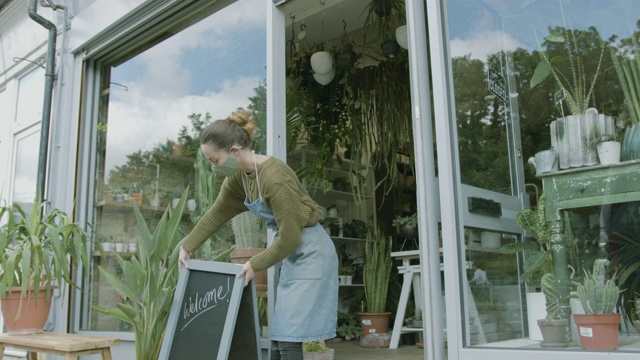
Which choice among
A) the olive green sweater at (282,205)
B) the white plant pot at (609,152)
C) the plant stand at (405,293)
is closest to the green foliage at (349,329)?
the plant stand at (405,293)

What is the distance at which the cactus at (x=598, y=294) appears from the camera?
2004 mm

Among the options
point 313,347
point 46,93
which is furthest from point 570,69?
point 46,93

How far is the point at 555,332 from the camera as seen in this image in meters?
2.07

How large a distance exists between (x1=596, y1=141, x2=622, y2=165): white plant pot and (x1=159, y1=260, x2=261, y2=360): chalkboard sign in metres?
1.41

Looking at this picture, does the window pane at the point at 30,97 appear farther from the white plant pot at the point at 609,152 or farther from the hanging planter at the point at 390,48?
the white plant pot at the point at 609,152

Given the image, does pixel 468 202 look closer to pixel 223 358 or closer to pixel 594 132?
pixel 594 132

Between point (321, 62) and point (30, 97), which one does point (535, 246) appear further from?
point (30, 97)

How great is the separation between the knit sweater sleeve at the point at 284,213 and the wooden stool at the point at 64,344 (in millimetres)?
1204

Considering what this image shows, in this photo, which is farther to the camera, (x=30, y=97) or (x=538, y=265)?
(x=30, y=97)

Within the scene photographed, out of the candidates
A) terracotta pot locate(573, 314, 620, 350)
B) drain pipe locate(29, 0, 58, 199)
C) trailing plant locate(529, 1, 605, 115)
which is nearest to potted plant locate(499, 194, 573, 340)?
terracotta pot locate(573, 314, 620, 350)

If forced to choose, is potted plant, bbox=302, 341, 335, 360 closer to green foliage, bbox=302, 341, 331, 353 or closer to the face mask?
green foliage, bbox=302, 341, 331, 353

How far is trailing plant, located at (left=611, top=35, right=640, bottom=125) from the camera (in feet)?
7.43

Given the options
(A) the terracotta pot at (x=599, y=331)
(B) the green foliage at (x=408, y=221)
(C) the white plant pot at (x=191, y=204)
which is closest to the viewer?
(A) the terracotta pot at (x=599, y=331)

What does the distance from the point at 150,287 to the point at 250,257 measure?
20.6 inches
